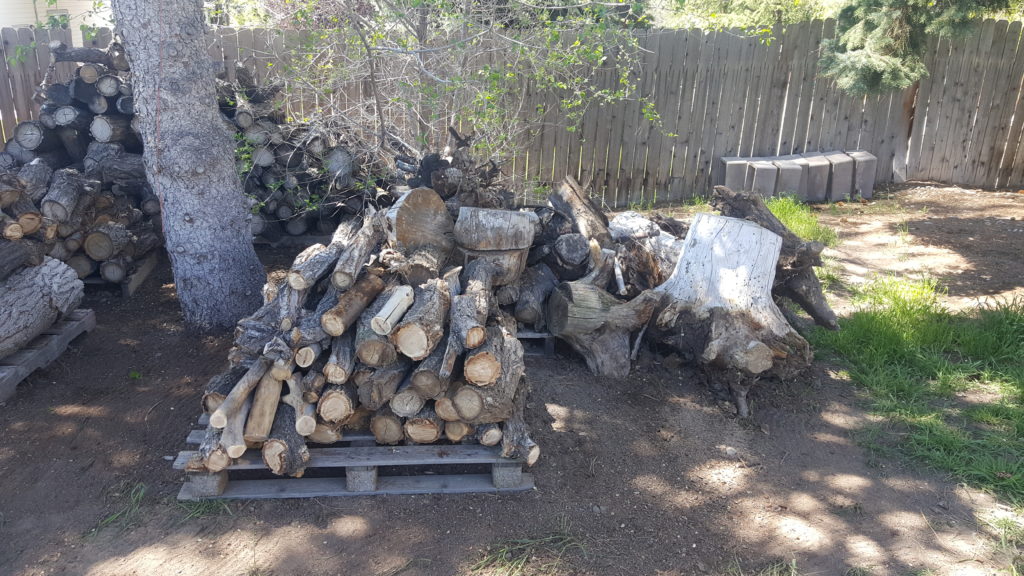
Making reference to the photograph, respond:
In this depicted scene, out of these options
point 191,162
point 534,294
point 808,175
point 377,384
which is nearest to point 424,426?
point 377,384

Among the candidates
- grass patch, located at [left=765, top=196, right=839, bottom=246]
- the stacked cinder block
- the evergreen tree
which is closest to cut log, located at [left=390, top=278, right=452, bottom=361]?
grass patch, located at [left=765, top=196, right=839, bottom=246]

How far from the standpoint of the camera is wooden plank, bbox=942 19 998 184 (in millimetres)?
9195

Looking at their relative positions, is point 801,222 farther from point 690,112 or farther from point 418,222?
point 418,222

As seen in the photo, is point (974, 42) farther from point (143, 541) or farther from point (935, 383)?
point (143, 541)

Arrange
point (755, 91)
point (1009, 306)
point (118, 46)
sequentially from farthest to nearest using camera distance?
1. point (755, 91)
2. point (118, 46)
3. point (1009, 306)

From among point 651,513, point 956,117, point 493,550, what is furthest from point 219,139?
point 956,117

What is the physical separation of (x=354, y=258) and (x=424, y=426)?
3.31 feet

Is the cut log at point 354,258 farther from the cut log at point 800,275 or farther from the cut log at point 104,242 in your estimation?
the cut log at point 800,275

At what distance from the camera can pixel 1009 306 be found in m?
5.31

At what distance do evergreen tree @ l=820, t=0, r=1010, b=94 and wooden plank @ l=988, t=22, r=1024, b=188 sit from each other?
144 centimetres

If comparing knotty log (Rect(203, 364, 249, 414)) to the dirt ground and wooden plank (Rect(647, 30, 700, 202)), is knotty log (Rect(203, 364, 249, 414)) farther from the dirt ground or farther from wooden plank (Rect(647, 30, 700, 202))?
wooden plank (Rect(647, 30, 700, 202))

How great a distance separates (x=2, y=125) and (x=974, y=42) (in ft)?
39.5

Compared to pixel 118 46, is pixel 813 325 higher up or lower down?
lower down

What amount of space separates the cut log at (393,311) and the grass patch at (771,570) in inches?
75.4
